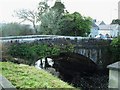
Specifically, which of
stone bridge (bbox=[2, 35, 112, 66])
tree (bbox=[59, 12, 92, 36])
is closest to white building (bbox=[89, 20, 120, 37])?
tree (bbox=[59, 12, 92, 36])

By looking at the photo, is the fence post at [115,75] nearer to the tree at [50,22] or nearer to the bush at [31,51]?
the bush at [31,51]

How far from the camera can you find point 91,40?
24906 mm

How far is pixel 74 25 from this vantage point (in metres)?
33.8

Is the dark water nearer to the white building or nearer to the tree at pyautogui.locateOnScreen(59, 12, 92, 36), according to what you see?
the tree at pyautogui.locateOnScreen(59, 12, 92, 36)

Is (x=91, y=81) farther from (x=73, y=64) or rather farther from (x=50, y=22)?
(x=50, y=22)

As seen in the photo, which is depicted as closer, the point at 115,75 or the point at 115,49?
the point at 115,75

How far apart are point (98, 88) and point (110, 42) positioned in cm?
767

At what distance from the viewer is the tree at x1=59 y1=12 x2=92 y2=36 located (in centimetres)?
3388

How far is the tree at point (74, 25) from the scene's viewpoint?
33875 millimetres

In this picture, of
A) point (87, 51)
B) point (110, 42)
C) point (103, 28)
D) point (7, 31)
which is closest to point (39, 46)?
point (87, 51)

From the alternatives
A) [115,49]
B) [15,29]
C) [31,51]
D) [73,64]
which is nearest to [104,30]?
[15,29]

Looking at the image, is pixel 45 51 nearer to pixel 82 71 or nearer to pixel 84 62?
pixel 82 71

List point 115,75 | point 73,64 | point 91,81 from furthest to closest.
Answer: point 73,64, point 91,81, point 115,75

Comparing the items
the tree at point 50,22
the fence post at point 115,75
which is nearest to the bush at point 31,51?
the tree at point 50,22
